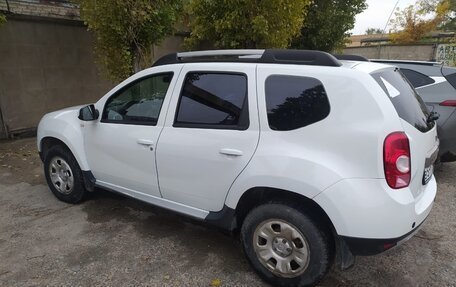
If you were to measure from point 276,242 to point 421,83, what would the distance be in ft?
12.2

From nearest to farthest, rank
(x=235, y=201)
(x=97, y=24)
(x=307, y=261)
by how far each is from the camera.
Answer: (x=307, y=261) < (x=235, y=201) < (x=97, y=24)

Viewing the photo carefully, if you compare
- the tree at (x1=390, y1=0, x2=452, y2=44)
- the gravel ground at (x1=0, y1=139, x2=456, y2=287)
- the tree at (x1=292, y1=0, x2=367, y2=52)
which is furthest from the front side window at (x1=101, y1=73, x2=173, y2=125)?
the tree at (x1=390, y1=0, x2=452, y2=44)

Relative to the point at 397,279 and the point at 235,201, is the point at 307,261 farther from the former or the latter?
the point at 397,279

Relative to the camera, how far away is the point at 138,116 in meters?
3.46

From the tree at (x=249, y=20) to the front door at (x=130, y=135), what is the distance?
377 cm

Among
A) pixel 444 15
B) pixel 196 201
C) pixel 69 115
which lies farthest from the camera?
pixel 444 15

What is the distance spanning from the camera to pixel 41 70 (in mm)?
7609

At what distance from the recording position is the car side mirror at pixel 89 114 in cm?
371

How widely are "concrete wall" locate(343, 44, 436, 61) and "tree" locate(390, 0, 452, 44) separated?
10396 millimetres

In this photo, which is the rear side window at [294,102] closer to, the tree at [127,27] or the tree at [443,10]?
the tree at [127,27]

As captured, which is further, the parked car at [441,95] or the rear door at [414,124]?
the parked car at [441,95]

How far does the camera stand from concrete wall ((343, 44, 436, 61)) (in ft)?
56.8

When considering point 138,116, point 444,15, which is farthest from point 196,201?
point 444,15

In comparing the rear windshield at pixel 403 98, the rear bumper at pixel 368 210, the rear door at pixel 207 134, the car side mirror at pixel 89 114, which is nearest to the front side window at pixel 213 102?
Answer: the rear door at pixel 207 134
